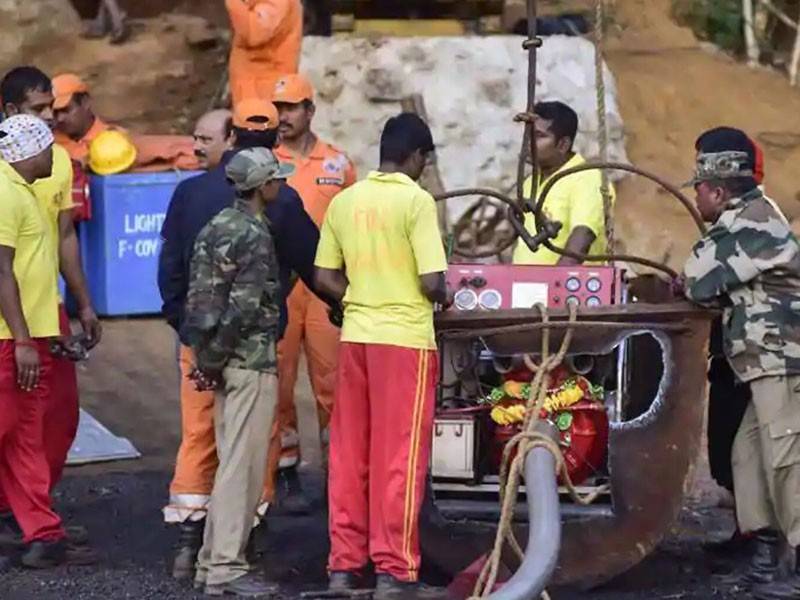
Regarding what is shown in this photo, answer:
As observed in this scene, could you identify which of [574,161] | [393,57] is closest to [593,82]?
[393,57]

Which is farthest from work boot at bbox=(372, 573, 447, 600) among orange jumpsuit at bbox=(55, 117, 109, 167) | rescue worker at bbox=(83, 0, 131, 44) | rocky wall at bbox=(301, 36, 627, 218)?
rescue worker at bbox=(83, 0, 131, 44)

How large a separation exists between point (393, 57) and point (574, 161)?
13.6ft

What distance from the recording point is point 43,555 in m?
7.50

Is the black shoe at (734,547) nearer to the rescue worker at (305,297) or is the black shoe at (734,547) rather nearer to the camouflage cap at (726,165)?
the camouflage cap at (726,165)

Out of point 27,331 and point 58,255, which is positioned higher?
point 58,255

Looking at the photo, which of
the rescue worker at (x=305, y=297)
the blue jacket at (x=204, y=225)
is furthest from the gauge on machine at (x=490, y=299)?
the rescue worker at (x=305, y=297)

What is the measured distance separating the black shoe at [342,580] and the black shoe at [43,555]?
48.0 inches

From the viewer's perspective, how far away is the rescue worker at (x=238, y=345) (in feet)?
22.5

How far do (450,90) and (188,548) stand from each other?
18.0ft

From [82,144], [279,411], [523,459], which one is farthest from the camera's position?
[82,144]

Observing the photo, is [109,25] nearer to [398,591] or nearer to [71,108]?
[71,108]

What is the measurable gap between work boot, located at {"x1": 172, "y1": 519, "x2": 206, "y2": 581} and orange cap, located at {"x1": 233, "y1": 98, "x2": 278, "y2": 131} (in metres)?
1.52

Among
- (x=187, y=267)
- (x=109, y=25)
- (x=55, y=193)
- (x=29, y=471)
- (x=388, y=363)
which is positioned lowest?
(x=29, y=471)

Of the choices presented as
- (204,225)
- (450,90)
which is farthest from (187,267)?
(450,90)
